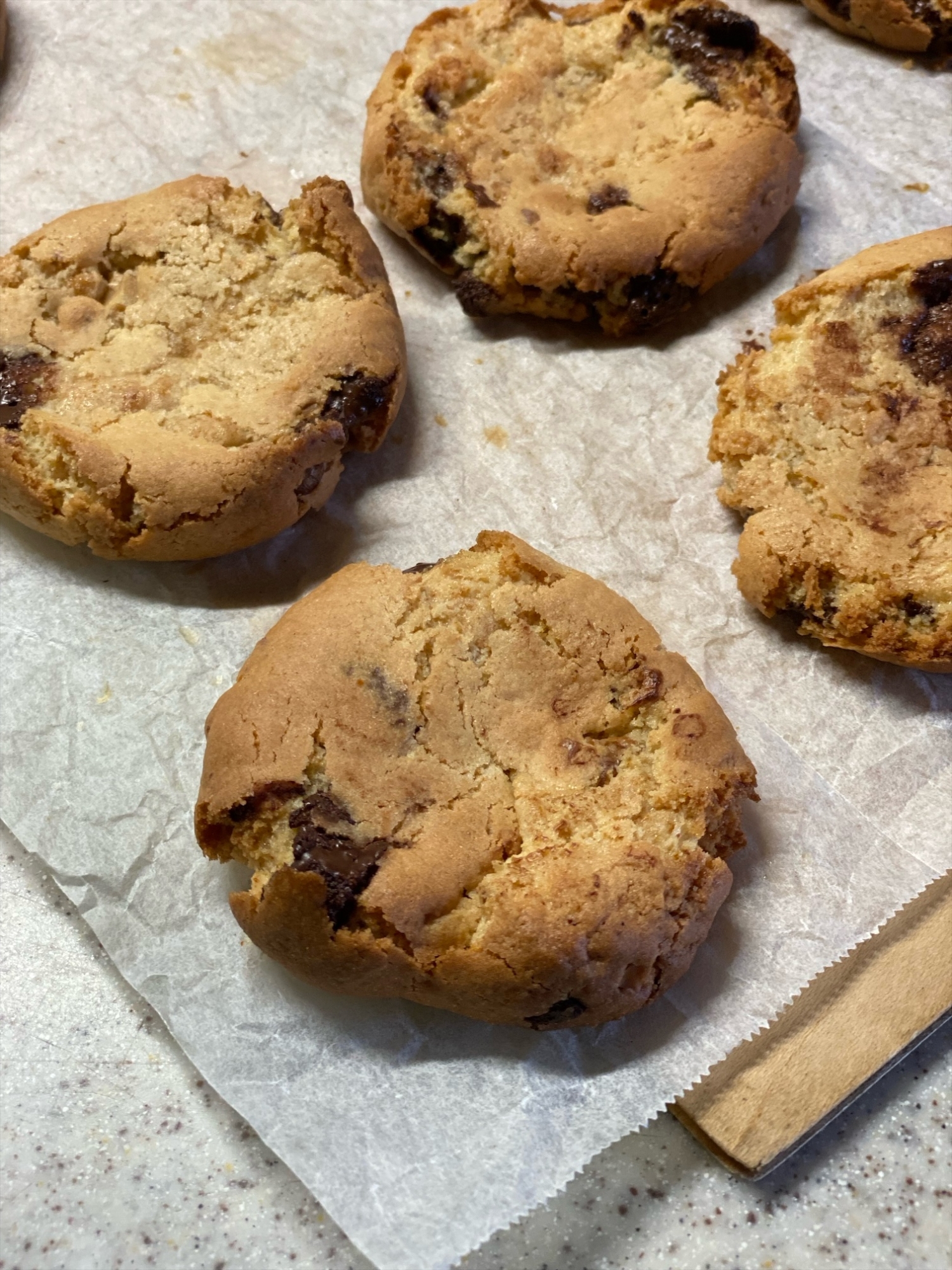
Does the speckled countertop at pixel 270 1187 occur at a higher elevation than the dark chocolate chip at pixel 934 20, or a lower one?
lower

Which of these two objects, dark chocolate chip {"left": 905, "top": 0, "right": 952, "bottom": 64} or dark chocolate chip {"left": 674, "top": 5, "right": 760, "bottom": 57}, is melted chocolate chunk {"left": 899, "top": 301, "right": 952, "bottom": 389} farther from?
dark chocolate chip {"left": 905, "top": 0, "right": 952, "bottom": 64}

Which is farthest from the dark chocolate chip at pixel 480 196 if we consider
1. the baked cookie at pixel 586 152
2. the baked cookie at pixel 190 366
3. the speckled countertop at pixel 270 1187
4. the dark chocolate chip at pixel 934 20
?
the speckled countertop at pixel 270 1187

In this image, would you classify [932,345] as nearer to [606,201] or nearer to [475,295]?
[606,201]

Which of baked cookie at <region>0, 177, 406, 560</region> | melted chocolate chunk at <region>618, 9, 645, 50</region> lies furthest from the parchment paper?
melted chocolate chunk at <region>618, 9, 645, 50</region>

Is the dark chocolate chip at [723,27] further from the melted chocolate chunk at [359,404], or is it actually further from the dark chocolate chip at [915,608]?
the dark chocolate chip at [915,608]

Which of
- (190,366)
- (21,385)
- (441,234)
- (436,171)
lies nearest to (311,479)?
(190,366)

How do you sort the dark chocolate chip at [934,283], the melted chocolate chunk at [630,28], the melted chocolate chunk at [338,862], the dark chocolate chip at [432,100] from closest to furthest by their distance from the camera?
the melted chocolate chunk at [338,862] < the dark chocolate chip at [934,283] < the dark chocolate chip at [432,100] < the melted chocolate chunk at [630,28]
